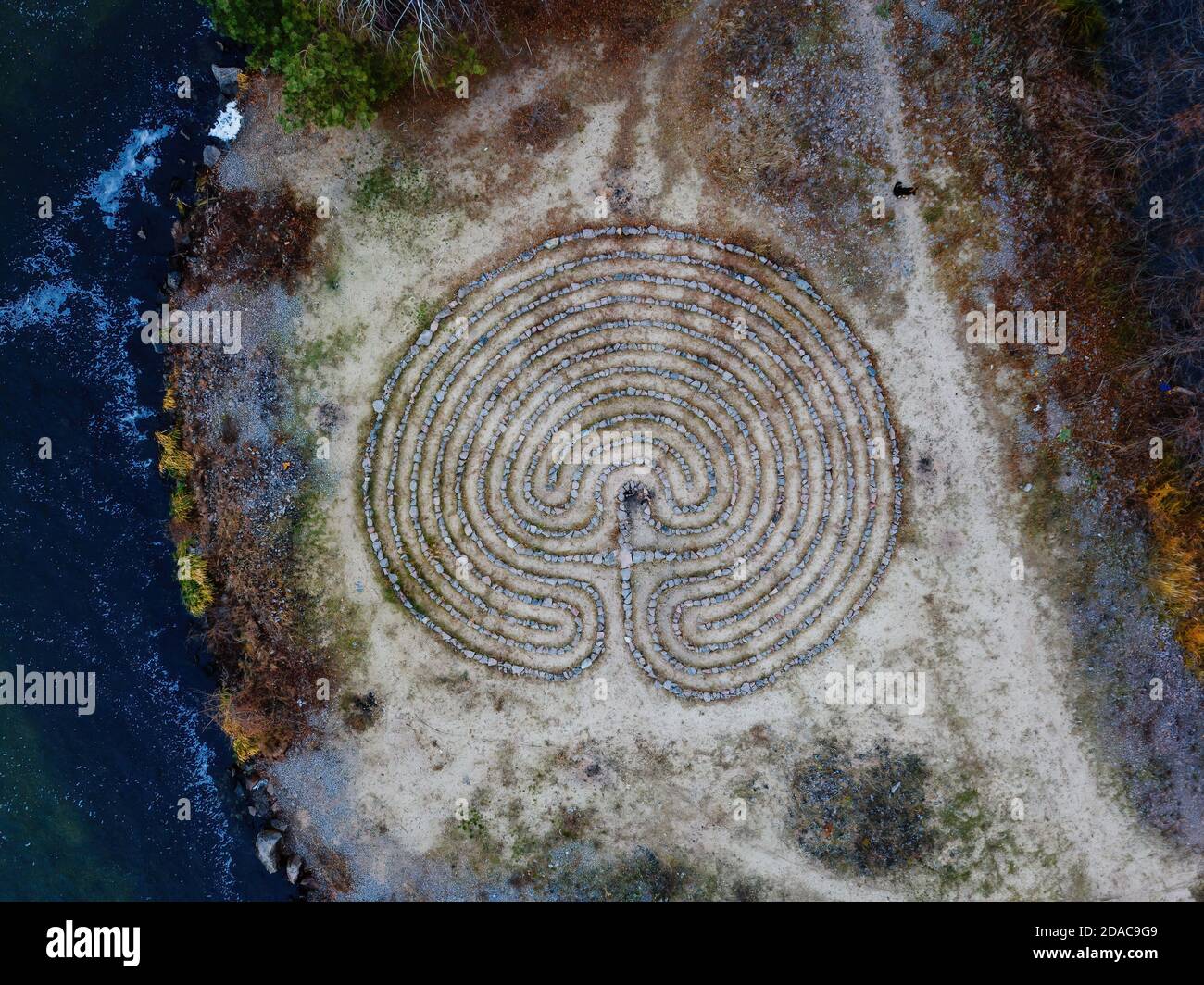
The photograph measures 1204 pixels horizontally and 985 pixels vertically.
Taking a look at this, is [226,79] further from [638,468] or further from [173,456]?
[638,468]

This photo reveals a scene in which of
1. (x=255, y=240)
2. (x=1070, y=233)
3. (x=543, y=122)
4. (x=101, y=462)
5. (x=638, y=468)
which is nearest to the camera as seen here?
(x=1070, y=233)

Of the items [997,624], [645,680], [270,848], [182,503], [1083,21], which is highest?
[1083,21]

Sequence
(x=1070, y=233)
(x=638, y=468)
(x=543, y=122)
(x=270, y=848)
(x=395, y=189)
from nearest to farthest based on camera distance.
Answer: (x=1070, y=233) < (x=543, y=122) < (x=395, y=189) < (x=638, y=468) < (x=270, y=848)

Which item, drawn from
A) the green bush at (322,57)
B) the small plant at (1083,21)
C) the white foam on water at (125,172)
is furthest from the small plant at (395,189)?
the small plant at (1083,21)

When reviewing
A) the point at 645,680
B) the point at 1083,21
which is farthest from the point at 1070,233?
the point at 645,680

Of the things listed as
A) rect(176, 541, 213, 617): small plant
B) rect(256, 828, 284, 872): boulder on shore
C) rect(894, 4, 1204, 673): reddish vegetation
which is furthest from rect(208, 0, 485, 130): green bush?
rect(256, 828, 284, 872): boulder on shore

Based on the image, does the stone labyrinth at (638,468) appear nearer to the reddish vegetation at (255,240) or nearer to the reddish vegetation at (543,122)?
the reddish vegetation at (543,122)

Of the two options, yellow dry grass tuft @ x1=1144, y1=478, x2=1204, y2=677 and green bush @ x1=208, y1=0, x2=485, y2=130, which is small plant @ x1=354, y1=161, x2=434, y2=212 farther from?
yellow dry grass tuft @ x1=1144, y1=478, x2=1204, y2=677
